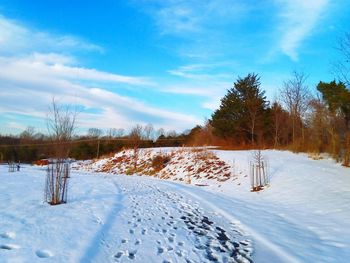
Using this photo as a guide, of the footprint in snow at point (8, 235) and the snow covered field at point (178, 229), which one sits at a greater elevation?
the footprint in snow at point (8, 235)

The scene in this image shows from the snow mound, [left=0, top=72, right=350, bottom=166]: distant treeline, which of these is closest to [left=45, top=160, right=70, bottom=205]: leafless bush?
[left=0, top=72, right=350, bottom=166]: distant treeline

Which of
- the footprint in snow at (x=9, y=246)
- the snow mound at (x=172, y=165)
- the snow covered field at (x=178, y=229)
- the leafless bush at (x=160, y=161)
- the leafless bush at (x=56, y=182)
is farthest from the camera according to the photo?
the leafless bush at (x=160, y=161)

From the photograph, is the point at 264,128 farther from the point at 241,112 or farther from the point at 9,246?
the point at 9,246

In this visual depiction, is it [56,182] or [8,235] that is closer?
[8,235]

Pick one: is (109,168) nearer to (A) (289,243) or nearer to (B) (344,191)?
(B) (344,191)

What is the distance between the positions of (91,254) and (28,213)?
2.73 m

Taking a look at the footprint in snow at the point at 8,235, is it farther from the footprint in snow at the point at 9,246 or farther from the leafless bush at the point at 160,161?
the leafless bush at the point at 160,161

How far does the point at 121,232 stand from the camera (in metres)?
5.52

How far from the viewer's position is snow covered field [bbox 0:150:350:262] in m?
4.50

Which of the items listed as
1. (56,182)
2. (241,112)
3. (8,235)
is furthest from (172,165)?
(8,235)

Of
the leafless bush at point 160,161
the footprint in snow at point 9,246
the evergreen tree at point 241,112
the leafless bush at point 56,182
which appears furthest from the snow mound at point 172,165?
the footprint in snow at point 9,246

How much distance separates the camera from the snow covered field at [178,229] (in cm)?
450

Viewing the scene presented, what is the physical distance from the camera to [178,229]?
20.2 ft

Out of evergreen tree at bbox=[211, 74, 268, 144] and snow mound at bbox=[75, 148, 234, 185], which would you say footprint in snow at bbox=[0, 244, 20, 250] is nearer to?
snow mound at bbox=[75, 148, 234, 185]
